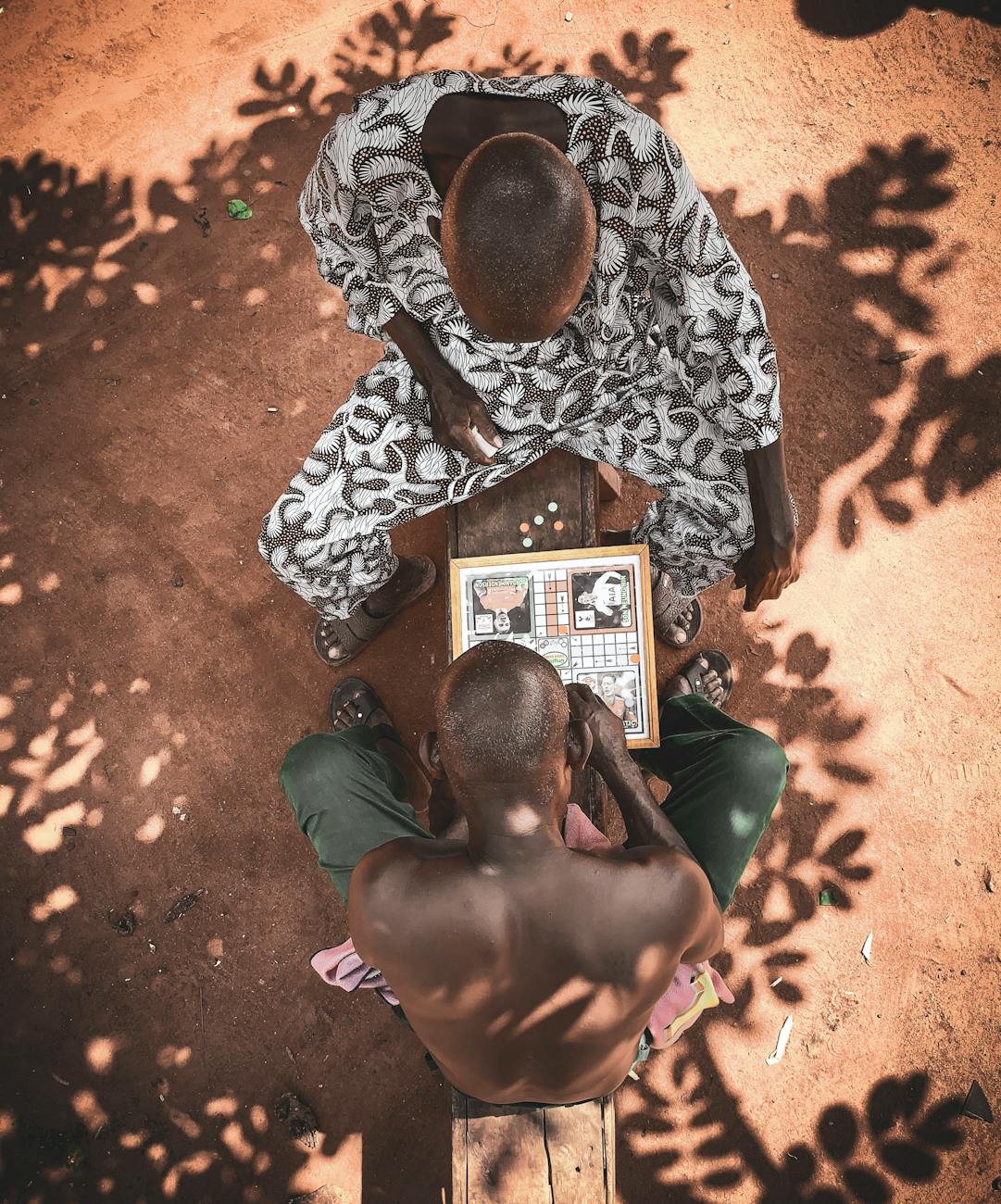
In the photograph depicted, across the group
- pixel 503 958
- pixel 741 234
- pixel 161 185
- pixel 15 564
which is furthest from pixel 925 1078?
pixel 161 185

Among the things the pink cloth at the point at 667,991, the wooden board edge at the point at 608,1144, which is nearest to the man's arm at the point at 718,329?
the pink cloth at the point at 667,991

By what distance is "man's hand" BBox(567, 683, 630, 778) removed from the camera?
7.84ft

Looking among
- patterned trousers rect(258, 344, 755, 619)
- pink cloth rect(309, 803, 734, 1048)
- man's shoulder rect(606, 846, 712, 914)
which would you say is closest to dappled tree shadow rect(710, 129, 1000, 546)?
patterned trousers rect(258, 344, 755, 619)

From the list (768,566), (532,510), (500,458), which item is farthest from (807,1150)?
(500,458)

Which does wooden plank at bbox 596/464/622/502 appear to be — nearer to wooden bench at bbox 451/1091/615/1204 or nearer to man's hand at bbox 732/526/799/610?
man's hand at bbox 732/526/799/610

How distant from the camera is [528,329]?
73.6 inches

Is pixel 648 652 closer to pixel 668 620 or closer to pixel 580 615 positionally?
pixel 580 615

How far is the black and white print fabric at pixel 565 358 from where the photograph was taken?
2.11m

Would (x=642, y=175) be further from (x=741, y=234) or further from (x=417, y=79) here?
(x=741, y=234)

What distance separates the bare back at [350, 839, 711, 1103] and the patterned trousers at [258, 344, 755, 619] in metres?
1.31

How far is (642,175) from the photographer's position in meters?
2.08

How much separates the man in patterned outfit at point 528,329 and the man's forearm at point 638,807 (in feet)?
2.79

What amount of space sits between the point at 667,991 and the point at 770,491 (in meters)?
1.56

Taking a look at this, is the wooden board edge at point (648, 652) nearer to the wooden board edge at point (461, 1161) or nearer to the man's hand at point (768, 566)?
the man's hand at point (768, 566)
